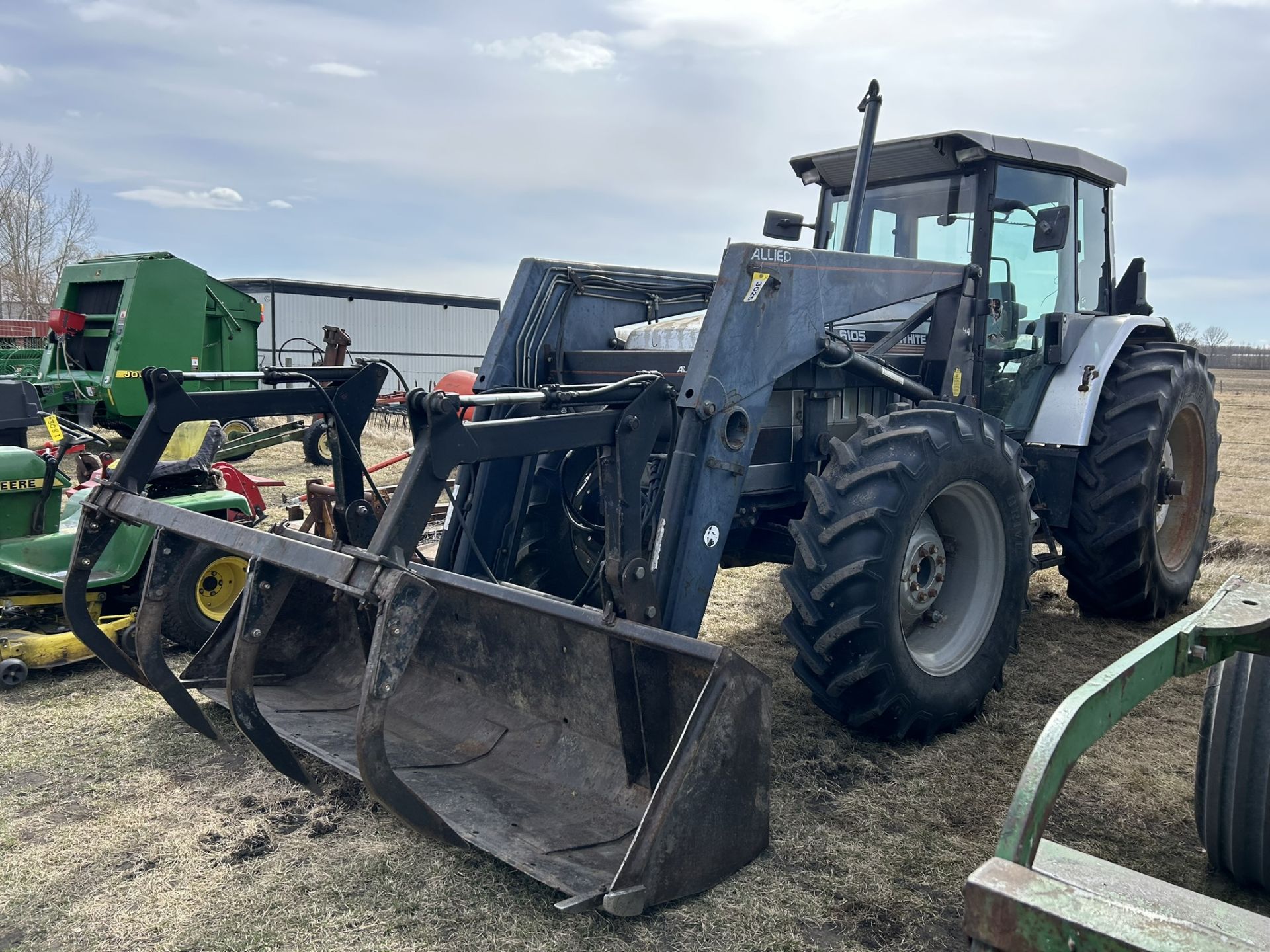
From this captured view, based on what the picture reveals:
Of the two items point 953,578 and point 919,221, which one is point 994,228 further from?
point 953,578

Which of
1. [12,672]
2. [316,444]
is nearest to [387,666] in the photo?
[12,672]

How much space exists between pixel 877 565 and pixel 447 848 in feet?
5.69

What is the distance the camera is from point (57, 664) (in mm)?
4789

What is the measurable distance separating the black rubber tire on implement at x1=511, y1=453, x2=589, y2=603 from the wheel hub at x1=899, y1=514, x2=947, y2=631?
1.48m

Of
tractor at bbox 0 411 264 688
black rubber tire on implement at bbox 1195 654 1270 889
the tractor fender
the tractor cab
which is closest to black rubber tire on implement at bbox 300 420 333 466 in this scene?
tractor at bbox 0 411 264 688

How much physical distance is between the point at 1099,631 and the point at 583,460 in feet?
10.9

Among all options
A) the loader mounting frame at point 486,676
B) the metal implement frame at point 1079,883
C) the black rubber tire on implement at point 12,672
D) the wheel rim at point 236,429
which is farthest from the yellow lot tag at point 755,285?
the wheel rim at point 236,429

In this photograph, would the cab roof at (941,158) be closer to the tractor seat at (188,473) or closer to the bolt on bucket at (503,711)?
the bolt on bucket at (503,711)

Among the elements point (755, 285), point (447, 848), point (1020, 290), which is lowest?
point (447, 848)

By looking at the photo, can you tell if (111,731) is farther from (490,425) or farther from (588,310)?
(588,310)

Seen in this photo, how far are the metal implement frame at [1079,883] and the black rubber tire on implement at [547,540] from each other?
9.39 feet

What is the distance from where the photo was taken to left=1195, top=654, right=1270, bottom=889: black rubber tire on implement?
2730mm

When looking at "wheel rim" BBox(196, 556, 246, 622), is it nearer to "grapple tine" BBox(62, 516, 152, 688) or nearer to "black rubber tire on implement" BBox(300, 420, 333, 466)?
"grapple tine" BBox(62, 516, 152, 688)

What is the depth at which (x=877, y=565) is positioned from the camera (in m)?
3.59
